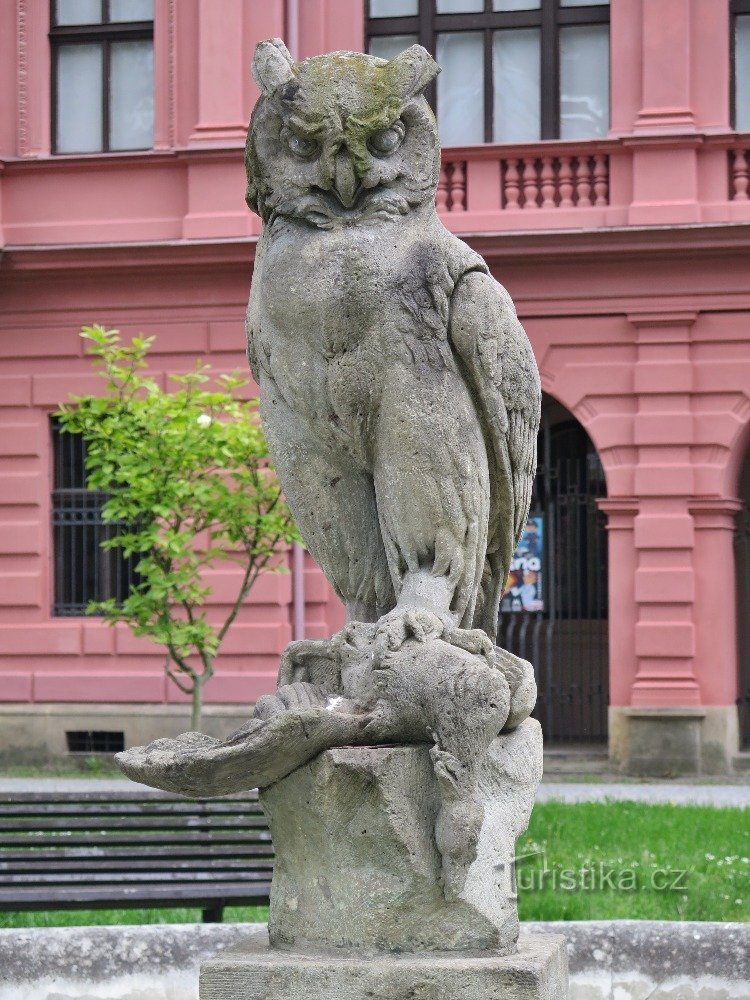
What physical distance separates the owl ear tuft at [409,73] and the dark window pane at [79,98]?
14.4 m

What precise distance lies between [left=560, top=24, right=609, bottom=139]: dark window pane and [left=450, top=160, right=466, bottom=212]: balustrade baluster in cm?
99

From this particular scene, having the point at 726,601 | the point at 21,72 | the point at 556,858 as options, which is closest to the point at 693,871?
the point at 556,858

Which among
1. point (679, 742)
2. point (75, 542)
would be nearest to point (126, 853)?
point (679, 742)

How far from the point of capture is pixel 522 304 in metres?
17.3

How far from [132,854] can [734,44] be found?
1192cm

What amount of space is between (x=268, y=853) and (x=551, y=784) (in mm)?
8006

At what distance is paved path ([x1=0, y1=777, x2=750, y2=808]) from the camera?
541 inches

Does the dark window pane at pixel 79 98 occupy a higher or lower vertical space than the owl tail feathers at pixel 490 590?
higher

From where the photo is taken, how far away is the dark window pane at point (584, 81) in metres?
17.7

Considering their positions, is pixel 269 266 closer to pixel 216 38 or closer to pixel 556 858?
pixel 556 858

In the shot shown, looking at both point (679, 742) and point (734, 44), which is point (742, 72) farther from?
point (679, 742)

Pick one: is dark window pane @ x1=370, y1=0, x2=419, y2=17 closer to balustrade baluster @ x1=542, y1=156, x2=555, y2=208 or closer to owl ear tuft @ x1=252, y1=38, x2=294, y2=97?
balustrade baluster @ x1=542, y1=156, x2=555, y2=208

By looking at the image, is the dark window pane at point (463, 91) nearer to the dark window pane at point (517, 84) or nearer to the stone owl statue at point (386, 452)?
the dark window pane at point (517, 84)

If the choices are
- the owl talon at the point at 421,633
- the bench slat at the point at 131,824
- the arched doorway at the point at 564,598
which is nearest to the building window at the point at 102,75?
the arched doorway at the point at 564,598
